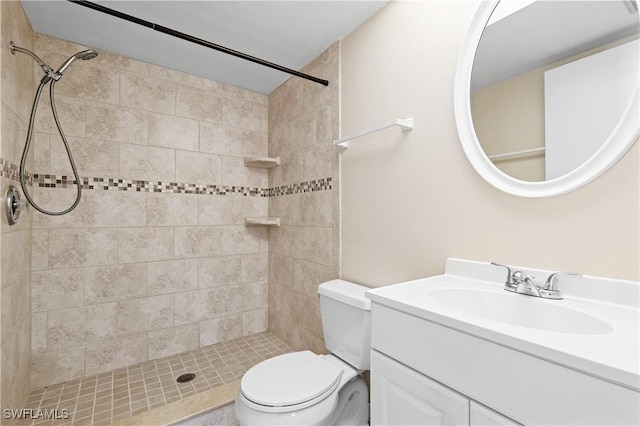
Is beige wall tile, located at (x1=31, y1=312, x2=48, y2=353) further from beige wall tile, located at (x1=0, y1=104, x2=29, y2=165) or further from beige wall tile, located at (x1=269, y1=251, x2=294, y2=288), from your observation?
beige wall tile, located at (x1=269, y1=251, x2=294, y2=288)

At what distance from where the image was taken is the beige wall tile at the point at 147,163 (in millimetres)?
2082

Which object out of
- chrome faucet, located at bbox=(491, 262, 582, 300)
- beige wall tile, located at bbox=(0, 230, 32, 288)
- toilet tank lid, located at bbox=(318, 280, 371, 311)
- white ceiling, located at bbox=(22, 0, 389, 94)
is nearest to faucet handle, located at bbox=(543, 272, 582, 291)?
chrome faucet, located at bbox=(491, 262, 582, 300)

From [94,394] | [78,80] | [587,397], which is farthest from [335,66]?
[94,394]

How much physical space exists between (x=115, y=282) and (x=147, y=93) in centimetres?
Answer: 133

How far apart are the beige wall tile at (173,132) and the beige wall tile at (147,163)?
0.21 ft

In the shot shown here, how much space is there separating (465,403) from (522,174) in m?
0.75

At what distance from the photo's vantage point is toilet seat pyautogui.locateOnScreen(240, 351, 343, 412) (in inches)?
44.6

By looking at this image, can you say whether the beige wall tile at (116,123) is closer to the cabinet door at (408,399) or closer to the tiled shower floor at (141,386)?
the tiled shower floor at (141,386)

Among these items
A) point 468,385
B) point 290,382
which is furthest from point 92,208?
point 468,385

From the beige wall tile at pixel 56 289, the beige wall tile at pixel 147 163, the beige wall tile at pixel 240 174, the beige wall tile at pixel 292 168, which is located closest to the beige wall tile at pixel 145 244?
the beige wall tile at pixel 56 289

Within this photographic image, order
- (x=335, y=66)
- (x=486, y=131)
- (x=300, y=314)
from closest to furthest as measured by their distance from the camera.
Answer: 1. (x=486, y=131)
2. (x=335, y=66)
3. (x=300, y=314)

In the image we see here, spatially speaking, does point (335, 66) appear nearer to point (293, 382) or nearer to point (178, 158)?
point (178, 158)

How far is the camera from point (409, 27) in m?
1.45

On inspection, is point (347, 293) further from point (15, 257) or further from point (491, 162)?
point (15, 257)
